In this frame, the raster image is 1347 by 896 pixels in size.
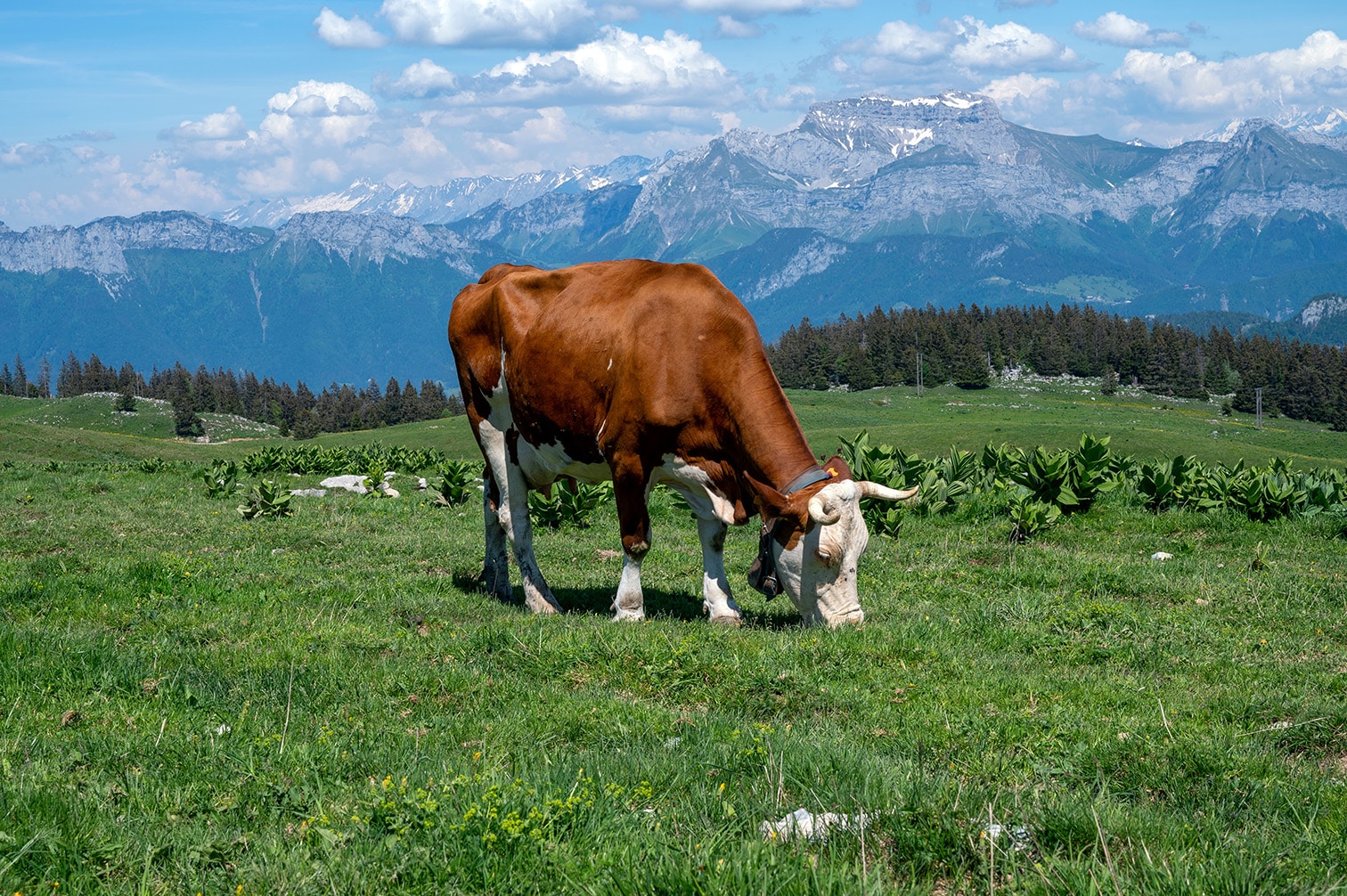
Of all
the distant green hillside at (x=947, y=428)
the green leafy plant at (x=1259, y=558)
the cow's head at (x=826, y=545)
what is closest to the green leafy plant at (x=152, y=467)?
the distant green hillside at (x=947, y=428)

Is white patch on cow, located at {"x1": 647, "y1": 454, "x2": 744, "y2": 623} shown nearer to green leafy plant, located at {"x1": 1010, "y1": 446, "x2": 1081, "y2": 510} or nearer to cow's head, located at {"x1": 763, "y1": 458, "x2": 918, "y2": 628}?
cow's head, located at {"x1": 763, "y1": 458, "x2": 918, "y2": 628}

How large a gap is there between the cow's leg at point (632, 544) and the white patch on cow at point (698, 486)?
1.05 feet

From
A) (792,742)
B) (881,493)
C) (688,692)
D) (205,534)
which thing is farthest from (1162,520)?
(205,534)

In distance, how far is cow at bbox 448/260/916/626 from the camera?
9.90 m

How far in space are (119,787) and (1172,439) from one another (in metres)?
69.4

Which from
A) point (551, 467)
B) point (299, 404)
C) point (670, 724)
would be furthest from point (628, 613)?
point (299, 404)

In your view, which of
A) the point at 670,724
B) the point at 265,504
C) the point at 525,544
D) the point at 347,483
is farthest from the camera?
the point at 347,483

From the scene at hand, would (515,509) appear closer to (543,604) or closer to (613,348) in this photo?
(543,604)

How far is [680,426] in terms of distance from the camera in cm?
1031

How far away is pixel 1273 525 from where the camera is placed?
15516 mm

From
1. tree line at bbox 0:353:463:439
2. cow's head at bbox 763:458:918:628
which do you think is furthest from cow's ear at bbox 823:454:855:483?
tree line at bbox 0:353:463:439

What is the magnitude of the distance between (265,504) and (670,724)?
13756 mm

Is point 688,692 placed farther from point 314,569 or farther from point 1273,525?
point 1273,525

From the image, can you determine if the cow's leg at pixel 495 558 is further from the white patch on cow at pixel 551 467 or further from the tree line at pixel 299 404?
the tree line at pixel 299 404
